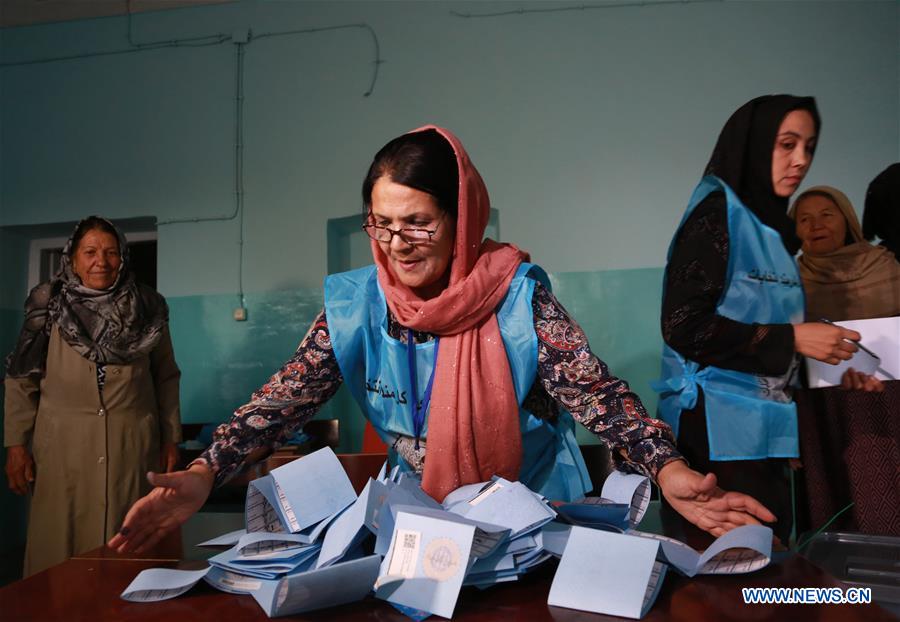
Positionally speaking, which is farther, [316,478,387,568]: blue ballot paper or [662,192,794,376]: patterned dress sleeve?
[662,192,794,376]: patterned dress sleeve

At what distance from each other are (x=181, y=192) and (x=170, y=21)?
104cm

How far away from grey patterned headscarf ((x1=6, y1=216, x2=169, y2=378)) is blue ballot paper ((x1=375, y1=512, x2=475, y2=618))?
224 centimetres

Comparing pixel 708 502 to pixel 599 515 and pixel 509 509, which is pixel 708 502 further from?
pixel 509 509

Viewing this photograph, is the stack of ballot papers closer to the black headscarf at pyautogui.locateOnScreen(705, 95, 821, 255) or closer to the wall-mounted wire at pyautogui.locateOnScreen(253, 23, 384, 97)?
the black headscarf at pyautogui.locateOnScreen(705, 95, 821, 255)

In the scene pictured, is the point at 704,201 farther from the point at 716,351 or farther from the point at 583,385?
the point at 583,385

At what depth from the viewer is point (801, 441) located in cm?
185

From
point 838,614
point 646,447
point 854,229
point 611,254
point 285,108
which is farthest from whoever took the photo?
point 285,108

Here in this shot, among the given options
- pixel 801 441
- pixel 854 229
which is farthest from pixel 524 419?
pixel 854 229

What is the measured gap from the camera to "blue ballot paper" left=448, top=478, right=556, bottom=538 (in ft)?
2.66

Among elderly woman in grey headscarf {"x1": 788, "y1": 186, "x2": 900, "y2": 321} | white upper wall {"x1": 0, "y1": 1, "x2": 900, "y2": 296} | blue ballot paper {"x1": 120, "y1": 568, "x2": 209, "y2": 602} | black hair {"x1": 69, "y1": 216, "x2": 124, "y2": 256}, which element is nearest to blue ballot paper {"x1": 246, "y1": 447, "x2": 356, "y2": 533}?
blue ballot paper {"x1": 120, "y1": 568, "x2": 209, "y2": 602}

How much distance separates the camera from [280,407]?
125 cm

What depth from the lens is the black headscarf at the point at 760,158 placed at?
164cm

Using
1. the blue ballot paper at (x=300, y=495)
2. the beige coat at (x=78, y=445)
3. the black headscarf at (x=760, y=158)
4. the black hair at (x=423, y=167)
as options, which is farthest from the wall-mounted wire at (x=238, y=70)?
the blue ballot paper at (x=300, y=495)

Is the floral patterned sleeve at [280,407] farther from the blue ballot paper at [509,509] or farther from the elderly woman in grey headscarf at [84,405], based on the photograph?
the elderly woman in grey headscarf at [84,405]
